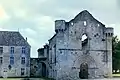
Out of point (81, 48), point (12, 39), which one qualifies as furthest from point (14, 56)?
point (81, 48)

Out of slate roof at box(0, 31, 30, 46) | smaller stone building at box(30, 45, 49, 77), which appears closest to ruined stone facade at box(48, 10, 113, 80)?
smaller stone building at box(30, 45, 49, 77)

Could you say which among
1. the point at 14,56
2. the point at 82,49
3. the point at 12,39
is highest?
the point at 12,39

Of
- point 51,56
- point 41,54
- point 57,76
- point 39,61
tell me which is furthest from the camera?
point 41,54

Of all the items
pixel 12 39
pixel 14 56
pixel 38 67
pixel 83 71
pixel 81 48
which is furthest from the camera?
pixel 38 67

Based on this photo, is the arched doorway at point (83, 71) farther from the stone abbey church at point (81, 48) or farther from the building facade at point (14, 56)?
the building facade at point (14, 56)

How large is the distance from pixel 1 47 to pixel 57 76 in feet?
42.6

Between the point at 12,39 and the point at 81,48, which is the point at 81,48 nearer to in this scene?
the point at 81,48

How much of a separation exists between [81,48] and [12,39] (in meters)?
14.3

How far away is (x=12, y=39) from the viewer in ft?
214

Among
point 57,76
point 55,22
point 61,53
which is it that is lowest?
point 57,76

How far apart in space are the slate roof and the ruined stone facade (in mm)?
9742

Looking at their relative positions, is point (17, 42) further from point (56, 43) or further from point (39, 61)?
point (56, 43)

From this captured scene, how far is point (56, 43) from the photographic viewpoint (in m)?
56.5

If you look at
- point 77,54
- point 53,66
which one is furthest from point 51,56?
point 77,54
